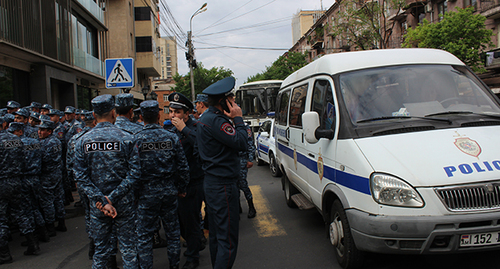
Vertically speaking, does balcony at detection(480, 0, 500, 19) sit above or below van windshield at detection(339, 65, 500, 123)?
above

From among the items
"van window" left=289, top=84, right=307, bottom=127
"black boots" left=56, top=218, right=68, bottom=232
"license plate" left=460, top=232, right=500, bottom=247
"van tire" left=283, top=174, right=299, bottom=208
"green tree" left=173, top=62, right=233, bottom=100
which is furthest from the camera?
"green tree" left=173, top=62, right=233, bottom=100

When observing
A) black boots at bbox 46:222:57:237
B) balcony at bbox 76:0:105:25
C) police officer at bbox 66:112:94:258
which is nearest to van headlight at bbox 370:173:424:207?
police officer at bbox 66:112:94:258

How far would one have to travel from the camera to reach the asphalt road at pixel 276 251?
11.8 feet

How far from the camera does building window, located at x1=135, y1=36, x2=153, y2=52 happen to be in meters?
30.7

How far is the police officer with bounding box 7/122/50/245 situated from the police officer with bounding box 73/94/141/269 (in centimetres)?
246

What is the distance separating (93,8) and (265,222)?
61.4ft

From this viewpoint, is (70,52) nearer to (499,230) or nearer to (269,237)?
(269,237)

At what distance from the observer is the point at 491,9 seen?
1936 cm

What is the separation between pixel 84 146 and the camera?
10.6 ft

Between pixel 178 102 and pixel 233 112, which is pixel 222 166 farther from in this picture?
pixel 178 102

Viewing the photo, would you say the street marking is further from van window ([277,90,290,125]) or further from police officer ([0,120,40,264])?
police officer ([0,120,40,264])

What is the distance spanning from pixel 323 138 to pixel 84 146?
99.2 inches

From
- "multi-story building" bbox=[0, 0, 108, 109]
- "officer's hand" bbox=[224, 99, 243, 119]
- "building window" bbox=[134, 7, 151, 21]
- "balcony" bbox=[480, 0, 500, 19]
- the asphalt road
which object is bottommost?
the asphalt road

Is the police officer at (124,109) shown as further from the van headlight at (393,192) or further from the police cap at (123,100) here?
the van headlight at (393,192)
